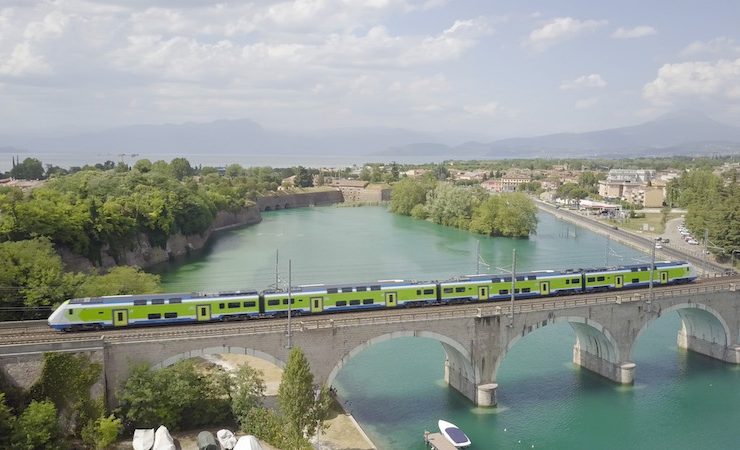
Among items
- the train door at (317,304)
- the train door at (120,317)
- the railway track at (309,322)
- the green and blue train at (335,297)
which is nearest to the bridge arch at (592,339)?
the railway track at (309,322)

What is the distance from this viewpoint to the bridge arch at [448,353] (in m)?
30.0

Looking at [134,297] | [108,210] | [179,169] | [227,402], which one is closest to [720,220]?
[227,402]

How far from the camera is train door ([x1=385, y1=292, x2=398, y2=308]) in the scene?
3416 centimetres

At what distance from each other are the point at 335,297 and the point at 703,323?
25920 mm

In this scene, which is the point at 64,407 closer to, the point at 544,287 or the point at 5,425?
the point at 5,425

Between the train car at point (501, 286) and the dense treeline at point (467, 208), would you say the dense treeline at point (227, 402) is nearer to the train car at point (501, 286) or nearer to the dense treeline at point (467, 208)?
the train car at point (501, 286)

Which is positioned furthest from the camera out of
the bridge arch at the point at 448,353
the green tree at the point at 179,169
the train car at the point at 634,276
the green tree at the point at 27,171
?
the green tree at the point at 179,169

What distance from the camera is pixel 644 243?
77875mm

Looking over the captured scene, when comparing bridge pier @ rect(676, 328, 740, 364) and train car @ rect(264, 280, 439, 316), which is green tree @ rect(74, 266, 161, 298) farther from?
bridge pier @ rect(676, 328, 740, 364)

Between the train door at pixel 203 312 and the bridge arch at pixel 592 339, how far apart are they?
15.1m

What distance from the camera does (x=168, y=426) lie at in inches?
1044

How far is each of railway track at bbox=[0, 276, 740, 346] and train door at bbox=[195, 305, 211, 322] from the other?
1.16 feet

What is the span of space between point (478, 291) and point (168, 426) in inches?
724

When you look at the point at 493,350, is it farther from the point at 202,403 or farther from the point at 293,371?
the point at 202,403
